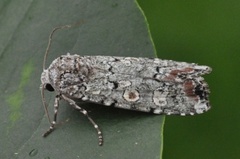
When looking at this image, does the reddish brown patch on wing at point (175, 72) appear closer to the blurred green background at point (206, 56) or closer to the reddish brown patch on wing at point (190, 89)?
the reddish brown patch on wing at point (190, 89)

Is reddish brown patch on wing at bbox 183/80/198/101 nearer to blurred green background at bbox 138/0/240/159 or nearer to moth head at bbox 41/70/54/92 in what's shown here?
blurred green background at bbox 138/0/240/159

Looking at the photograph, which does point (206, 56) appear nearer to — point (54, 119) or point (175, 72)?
point (175, 72)

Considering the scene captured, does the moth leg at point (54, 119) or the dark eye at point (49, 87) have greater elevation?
the dark eye at point (49, 87)

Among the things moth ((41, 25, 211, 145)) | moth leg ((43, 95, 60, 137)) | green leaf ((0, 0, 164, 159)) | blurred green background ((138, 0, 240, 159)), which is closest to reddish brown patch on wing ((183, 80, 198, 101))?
moth ((41, 25, 211, 145))

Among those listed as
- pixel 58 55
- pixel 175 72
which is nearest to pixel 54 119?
pixel 58 55

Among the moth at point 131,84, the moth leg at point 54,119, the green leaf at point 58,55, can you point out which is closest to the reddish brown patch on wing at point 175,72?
the moth at point 131,84

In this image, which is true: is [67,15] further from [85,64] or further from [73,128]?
[73,128]
